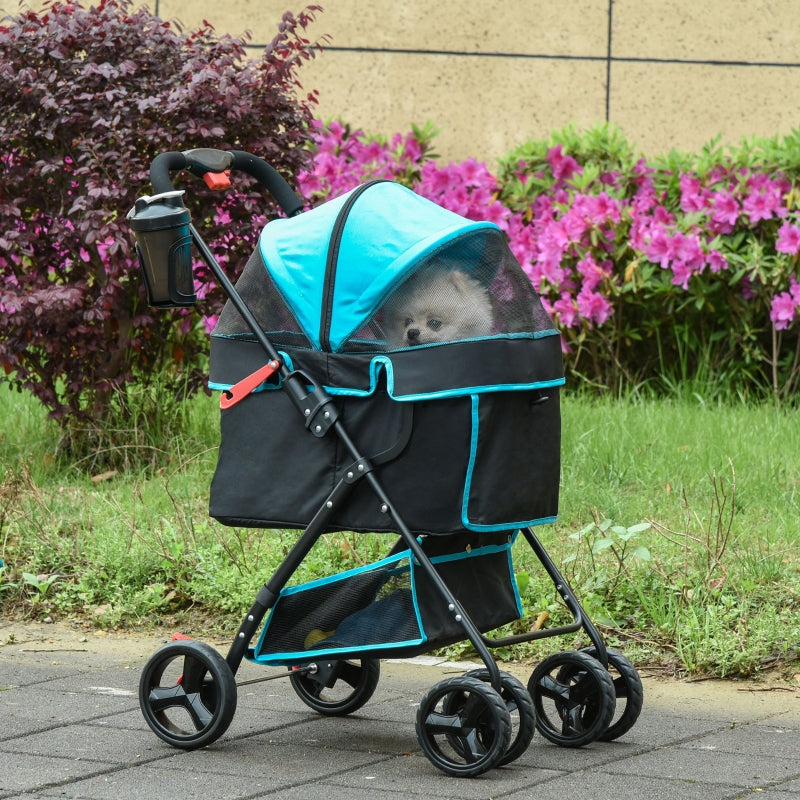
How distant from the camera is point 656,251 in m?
7.25

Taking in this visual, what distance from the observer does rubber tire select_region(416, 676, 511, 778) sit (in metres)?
3.14

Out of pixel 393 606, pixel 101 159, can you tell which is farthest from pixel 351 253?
pixel 101 159

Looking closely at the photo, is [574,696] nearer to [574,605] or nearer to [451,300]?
[574,605]

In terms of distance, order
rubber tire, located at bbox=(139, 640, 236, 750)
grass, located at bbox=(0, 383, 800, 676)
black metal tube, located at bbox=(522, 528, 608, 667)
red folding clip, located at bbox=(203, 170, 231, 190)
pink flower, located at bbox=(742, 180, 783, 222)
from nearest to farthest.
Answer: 1. rubber tire, located at bbox=(139, 640, 236, 750)
2. black metal tube, located at bbox=(522, 528, 608, 667)
3. red folding clip, located at bbox=(203, 170, 231, 190)
4. grass, located at bbox=(0, 383, 800, 676)
5. pink flower, located at bbox=(742, 180, 783, 222)

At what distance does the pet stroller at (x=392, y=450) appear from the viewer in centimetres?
322

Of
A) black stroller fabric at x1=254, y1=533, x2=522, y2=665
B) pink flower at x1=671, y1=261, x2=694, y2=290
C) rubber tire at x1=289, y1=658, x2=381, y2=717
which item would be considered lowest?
rubber tire at x1=289, y1=658, x2=381, y2=717

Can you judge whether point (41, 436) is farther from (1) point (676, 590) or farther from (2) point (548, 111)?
(2) point (548, 111)

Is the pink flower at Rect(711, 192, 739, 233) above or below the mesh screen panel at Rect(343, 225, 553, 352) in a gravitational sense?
above

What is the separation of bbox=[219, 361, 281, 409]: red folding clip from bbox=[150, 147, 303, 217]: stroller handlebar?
1.74ft

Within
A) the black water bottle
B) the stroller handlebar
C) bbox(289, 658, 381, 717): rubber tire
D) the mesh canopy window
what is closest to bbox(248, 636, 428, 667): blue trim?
bbox(289, 658, 381, 717): rubber tire

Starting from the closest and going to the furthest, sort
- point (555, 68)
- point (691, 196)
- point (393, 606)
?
point (393, 606)
point (691, 196)
point (555, 68)

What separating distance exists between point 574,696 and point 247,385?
3.76 ft

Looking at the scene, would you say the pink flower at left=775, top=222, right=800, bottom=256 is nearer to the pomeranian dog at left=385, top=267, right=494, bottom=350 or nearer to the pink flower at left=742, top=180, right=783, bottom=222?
the pink flower at left=742, top=180, right=783, bottom=222

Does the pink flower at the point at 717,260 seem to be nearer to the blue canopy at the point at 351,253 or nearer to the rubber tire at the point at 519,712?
the blue canopy at the point at 351,253
